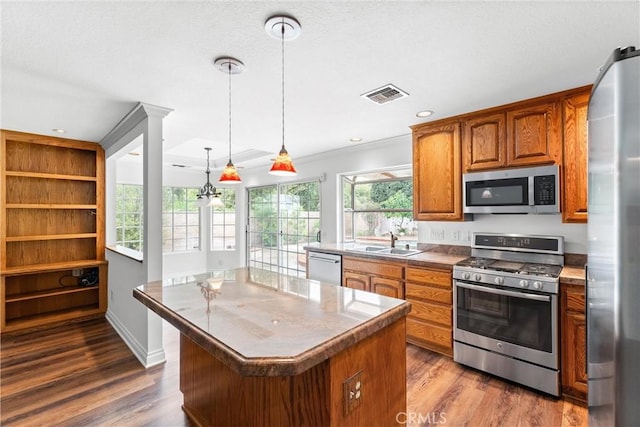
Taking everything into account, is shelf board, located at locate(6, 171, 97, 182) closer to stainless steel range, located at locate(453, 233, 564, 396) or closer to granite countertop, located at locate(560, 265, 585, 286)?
stainless steel range, located at locate(453, 233, 564, 396)

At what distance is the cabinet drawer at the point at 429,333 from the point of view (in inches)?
108

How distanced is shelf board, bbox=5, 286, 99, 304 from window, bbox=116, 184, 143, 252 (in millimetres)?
1412

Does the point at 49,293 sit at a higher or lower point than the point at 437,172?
lower

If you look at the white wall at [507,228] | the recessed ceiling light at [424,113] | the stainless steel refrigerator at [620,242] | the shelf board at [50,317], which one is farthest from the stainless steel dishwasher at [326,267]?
the shelf board at [50,317]

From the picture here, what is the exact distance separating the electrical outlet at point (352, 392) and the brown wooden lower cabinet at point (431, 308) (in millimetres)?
1815

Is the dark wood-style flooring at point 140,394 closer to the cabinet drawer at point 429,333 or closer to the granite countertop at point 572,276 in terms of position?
the cabinet drawer at point 429,333

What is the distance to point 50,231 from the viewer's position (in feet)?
12.6

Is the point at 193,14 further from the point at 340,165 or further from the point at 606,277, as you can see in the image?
the point at 340,165

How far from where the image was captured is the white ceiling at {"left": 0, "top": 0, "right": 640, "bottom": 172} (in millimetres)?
1433

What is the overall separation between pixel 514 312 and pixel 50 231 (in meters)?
5.21

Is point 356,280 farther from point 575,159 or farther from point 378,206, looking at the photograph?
point 575,159

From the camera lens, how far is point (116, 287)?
Result: 11.6 ft

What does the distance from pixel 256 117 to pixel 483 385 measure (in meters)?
3.04

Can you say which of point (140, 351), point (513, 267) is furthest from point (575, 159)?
point (140, 351)
